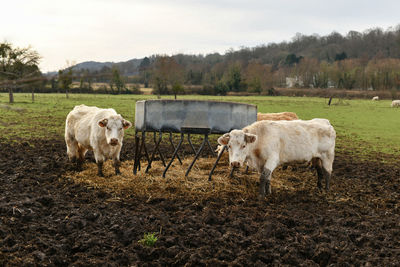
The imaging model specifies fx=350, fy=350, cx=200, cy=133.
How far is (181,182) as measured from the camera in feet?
26.8

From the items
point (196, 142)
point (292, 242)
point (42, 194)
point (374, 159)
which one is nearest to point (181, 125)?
point (42, 194)

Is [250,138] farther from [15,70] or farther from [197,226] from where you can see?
[15,70]

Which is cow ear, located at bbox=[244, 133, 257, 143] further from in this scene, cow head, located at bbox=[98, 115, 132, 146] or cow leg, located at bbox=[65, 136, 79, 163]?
cow leg, located at bbox=[65, 136, 79, 163]

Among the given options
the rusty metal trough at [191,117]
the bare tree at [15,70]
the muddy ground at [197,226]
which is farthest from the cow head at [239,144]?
the bare tree at [15,70]

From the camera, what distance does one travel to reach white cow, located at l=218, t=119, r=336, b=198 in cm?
722

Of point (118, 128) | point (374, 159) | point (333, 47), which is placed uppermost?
point (333, 47)

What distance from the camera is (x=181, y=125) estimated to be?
8.30 meters

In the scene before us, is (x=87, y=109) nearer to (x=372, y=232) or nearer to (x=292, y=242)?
(x=292, y=242)

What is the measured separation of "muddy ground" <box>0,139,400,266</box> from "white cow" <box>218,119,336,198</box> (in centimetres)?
70

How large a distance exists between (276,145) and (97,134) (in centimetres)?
444

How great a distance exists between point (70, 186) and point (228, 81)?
7688 centimetres

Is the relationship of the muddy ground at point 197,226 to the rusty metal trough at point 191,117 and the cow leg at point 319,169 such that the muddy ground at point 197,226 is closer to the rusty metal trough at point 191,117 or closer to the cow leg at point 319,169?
the cow leg at point 319,169

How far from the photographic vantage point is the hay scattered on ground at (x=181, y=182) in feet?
24.4

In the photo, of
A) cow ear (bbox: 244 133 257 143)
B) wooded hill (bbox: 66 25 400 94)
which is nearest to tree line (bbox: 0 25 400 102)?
wooded hill (bbox: 66 25 400 94)
